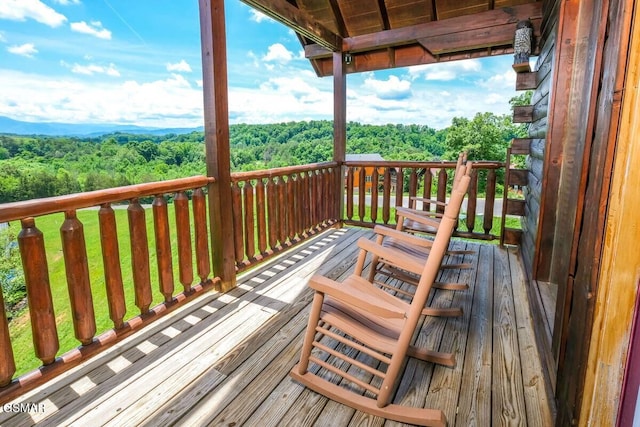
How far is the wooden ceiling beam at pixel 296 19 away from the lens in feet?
9.82

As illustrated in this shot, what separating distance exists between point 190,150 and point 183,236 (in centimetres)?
355

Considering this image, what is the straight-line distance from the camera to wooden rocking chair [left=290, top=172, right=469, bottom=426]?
4.08ft

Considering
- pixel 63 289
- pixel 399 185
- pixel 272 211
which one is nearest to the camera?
pixel 272 211

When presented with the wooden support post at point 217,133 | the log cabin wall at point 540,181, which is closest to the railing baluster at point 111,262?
the wooden support post at point 217,133

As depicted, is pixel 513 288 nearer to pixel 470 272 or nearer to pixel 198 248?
pixel 470 272

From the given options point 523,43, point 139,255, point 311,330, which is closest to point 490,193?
point 523,43

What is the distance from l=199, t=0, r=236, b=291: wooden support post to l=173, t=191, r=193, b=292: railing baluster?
0.25 metres

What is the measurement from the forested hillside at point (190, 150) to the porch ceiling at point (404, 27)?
5.46ft

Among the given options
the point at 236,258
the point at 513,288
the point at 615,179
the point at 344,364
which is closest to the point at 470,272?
the point at 513,288

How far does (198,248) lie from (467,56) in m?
3.98

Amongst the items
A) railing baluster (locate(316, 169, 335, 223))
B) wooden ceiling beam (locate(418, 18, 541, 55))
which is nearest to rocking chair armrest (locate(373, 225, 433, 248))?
railing baluster (locate(316, 169, 335, 223))

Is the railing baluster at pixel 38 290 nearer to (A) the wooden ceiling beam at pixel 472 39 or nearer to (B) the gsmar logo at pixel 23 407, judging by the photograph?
(B) the gsmar logo at pixel 23 407

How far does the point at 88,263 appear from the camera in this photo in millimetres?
1751

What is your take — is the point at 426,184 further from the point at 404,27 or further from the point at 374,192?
the point at 404,27
